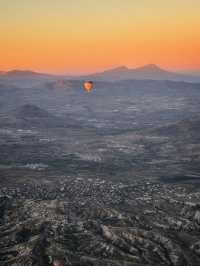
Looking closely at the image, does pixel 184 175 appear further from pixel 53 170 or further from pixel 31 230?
pixel 31 230

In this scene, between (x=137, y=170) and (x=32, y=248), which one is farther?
(x=137, y=170)

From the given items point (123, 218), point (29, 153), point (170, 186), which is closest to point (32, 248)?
point (123, 218)

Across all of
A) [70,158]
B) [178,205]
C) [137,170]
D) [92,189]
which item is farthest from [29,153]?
[178,205]

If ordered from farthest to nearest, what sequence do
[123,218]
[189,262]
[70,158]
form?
[70,158], [123,218], [189,262]

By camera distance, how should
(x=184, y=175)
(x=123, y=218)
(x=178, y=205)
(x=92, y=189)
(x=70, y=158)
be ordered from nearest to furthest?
(x=123, y=218)
(x=178, y=205)
(x=92, y=189)
(x=184, y=175)
(x=70, y=158)

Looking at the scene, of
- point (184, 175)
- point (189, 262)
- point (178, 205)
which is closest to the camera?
point (189, 262)

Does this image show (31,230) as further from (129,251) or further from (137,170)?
(137,170)
